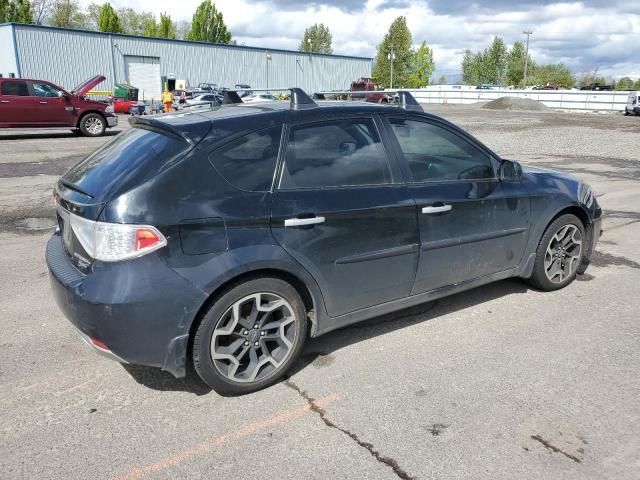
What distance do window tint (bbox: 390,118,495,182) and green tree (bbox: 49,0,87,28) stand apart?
2931 inches

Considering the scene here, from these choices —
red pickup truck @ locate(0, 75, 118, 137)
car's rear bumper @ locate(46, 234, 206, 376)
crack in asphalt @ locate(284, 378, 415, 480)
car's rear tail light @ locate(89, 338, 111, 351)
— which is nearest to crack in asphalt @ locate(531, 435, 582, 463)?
crack in asphalt @ locate(284, 378, 415, 480)

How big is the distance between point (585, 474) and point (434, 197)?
1.92m

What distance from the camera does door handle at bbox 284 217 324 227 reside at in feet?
10.3

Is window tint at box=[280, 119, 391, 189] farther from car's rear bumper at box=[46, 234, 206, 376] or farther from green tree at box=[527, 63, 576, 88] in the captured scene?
green tree at box=[527, 63, 576, 88]

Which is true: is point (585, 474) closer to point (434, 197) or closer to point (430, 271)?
point (430, 271)

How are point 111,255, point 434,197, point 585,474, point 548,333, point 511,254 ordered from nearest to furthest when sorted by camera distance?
point 585,474, point 111,255, point 434,197, point 548,333, point 511,254

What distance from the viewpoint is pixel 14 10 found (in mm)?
51844

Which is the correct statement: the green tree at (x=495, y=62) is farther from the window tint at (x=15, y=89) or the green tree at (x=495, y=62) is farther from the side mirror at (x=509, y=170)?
A: the side mirror at (x=509, y=170)

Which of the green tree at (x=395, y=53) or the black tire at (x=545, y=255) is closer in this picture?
the black tire at (x=545, y=255)

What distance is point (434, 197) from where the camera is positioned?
3797 millimetres

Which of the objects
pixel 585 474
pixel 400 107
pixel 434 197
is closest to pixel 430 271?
pixel 434 197

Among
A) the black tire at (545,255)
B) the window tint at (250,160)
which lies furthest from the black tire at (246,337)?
the black tire at (545,255)

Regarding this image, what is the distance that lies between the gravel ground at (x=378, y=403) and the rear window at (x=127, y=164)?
1.21 meters

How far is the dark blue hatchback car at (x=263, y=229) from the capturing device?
9.34 feet
